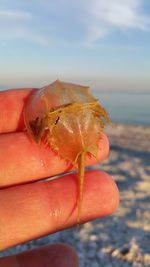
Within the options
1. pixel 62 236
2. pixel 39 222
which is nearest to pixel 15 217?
pixel 39 222

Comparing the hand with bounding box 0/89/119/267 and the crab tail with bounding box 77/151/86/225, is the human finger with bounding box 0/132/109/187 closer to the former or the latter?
the hand with bounding box 0/89/119/267

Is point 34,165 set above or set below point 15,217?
above

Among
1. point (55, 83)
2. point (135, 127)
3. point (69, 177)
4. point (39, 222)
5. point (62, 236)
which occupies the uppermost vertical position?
point (55, 83)

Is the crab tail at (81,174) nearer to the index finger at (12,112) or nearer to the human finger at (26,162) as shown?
the human finger at (26,162)

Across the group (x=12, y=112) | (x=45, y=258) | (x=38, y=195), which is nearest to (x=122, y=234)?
(x=45, y=258)

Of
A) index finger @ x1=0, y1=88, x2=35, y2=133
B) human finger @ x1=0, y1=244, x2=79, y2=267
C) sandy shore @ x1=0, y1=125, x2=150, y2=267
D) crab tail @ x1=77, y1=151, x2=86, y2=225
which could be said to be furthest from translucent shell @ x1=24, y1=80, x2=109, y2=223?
sandy shore @ x1=0, y1=125, x2=150, y2=267

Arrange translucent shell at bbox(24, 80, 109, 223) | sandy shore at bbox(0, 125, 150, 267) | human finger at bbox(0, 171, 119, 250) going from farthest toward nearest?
sandy shore at bbox(0, 125, 150, 267), translucent shell at bbox(24, 80, 109, 223), human finger at bbox(0, 171, 119, 250)

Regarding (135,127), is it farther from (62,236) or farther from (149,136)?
(62,236)
